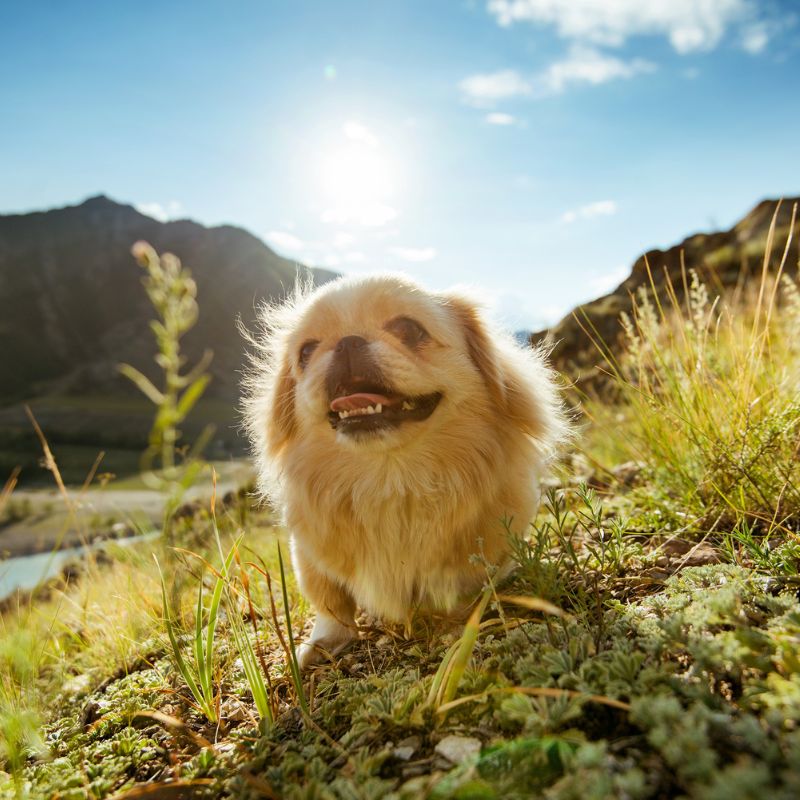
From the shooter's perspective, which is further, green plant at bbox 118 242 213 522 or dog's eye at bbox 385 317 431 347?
dog's eye at bbox 385 317 431 347

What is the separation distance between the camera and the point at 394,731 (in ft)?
4.38

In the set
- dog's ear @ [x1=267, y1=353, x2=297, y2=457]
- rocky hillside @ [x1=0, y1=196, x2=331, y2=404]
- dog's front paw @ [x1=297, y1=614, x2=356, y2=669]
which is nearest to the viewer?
dog's front paw @ [x1=297, y1=614, x2=356, y2=669]

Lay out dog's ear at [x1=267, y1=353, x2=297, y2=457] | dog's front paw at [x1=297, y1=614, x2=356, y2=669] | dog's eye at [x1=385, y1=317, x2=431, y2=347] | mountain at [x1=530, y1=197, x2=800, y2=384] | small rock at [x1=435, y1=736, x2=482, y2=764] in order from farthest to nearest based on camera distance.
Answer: mountain at [x1=530, y1=197, x2=800, y2=384] → dog's ear at [x1=267, y1=353, x2=297, y2=457] → dog's eye at [x1=385, y1=317, x2=431, y2=347] → dog's front paw at [x1=297, y1=614, x2=356, y2=669] → small rock at [x1=435, y1=736, x2=482, y2=764]

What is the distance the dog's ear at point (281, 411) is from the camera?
99.7 inches

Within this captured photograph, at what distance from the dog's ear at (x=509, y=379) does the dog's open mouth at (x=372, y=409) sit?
15.6 inches

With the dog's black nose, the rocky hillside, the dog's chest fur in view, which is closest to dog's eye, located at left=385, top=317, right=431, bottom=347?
the dog's black nose

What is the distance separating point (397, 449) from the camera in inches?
85.9

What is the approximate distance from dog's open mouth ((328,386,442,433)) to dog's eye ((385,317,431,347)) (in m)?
0.27

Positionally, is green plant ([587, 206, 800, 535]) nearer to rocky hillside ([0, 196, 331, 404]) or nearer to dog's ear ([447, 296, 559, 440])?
dog's ear ([447, 296, 559, 440])

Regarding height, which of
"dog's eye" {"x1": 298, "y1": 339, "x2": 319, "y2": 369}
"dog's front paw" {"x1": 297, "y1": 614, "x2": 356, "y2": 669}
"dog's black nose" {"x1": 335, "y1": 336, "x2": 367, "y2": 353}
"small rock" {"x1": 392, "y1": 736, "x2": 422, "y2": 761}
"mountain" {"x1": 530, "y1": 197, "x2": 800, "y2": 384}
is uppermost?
"mountain" {"x1": 530, "y1": 197, "x2": 800, "y2": 384}

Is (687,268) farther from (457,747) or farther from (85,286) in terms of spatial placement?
(85,286)

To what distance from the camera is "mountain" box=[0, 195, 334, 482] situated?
210 ft

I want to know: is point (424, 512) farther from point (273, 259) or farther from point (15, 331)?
point (15, 331)

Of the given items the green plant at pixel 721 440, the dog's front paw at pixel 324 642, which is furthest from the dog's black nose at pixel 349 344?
A: the green plant at pixel 721 440
